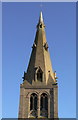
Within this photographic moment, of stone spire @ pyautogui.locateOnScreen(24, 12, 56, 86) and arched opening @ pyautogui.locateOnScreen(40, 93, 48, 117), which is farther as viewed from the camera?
stone spire @ pyautogui.locateOnScreen(24, 12, 56, 86)

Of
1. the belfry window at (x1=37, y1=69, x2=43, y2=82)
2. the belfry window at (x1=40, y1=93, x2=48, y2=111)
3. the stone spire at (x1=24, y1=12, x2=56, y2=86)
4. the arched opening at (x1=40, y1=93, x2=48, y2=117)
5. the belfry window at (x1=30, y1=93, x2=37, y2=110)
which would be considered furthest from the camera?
the belfry window at (x1=37, y1=69, x2=43, y2=82)

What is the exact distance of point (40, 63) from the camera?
5569 cm

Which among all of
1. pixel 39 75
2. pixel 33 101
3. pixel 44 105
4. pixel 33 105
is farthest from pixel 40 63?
pixel 33 105

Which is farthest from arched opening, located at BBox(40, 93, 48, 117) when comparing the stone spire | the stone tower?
the stone spire

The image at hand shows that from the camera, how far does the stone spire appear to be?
54.2 metres

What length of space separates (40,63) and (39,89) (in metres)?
4.63

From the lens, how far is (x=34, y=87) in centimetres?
5316

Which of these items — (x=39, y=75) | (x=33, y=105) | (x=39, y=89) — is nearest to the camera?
(x=33, y=105)

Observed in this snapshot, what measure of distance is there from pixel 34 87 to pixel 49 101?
10.0 ft

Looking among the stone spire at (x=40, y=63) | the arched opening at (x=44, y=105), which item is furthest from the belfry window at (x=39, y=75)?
the arched opening at (x=44, y=105)

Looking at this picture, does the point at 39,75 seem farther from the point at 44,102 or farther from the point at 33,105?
the point at 33,105

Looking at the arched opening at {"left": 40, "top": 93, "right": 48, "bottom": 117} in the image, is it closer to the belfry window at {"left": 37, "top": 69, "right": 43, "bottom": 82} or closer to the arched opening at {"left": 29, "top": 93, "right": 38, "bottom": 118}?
the arched opening at {"left": 29, "top": 93, "right": 38, "bottom": 118}

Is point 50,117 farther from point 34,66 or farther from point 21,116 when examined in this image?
point 34,66

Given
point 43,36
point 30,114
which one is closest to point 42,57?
point 43,36
